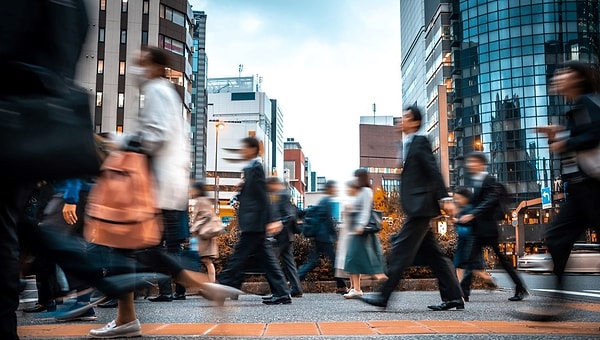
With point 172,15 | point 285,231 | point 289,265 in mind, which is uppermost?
point 172,15

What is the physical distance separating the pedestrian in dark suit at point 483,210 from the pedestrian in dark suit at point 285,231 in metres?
2.73

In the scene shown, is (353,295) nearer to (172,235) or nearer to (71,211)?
(172,235)

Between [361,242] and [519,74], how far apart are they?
256 ft

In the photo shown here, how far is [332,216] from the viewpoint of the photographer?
35.6 ft

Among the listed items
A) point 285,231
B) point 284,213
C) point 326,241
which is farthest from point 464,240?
point 284,213

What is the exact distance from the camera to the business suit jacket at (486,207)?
7.86 m

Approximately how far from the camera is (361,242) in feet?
30.0

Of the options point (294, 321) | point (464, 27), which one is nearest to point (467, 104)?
point (464, 27)

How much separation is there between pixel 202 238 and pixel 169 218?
4.69 meters

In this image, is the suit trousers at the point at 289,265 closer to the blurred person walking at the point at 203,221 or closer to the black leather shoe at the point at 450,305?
the blurred person walking at the point at 203,221

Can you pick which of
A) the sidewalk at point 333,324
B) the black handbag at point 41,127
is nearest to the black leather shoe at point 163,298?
the sidewalk at point 333,324

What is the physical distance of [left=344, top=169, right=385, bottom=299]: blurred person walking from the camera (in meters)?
9.02

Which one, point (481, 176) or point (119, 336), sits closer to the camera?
point (119, 336)

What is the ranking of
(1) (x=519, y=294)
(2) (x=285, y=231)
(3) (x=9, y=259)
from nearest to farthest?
(3) (x=9, y=259) → (1) (x=519, y=294) → (2) (x=285, y=231)
